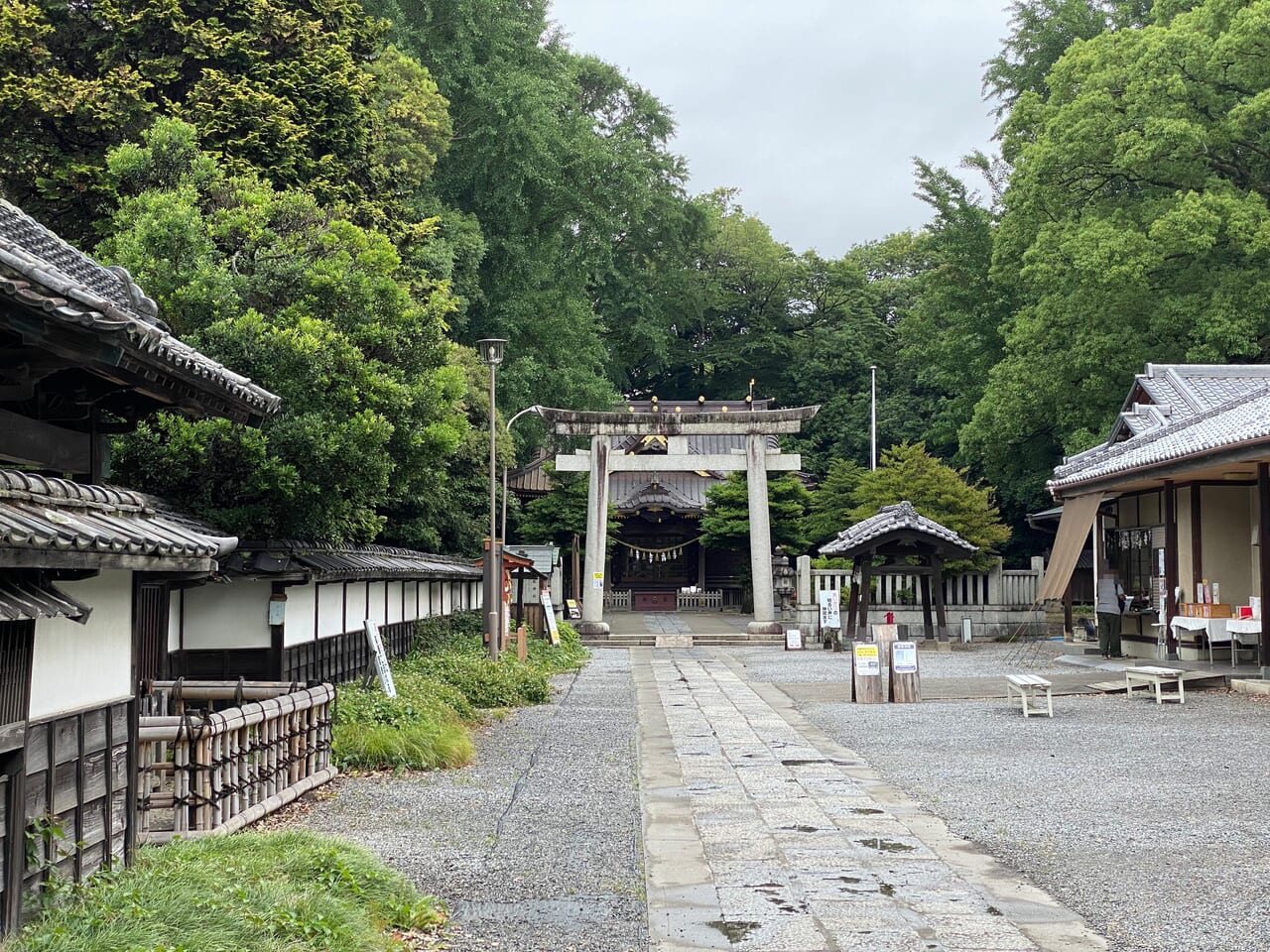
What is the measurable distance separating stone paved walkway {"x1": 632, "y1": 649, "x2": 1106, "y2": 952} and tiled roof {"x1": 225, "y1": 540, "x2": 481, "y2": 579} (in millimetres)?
4517

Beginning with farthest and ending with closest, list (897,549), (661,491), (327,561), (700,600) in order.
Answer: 1. (700,600)
2. (661,491)
3. (897,549)
4. (327,561)

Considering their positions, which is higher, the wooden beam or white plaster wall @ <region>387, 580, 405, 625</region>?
the wooden beam

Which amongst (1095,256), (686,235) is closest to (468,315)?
(686,235)

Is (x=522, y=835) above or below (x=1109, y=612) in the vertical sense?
below

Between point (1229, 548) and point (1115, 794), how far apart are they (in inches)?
484

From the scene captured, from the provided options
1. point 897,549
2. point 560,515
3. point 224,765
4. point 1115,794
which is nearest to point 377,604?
point 224,765

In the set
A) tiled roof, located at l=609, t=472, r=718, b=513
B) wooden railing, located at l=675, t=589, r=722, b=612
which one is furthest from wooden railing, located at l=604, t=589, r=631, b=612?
tiled roof, located at l=609, t=472, r=718, b=513

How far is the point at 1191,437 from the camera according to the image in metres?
19.0

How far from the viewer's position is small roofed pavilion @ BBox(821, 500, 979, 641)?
27.3 metres

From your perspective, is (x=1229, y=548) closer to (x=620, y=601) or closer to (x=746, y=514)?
(x=746, y=514)

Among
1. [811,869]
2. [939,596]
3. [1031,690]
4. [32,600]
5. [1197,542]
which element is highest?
[1197,542]

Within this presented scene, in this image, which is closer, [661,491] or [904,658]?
[904,658]

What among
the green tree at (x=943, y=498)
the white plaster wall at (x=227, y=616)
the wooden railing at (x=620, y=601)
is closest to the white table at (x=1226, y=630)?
the green tree at (x=943, y=498)

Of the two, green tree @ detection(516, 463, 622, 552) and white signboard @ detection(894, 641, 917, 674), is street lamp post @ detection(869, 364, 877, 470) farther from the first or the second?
white signboard @ detection(894, 641, 917, 674)
